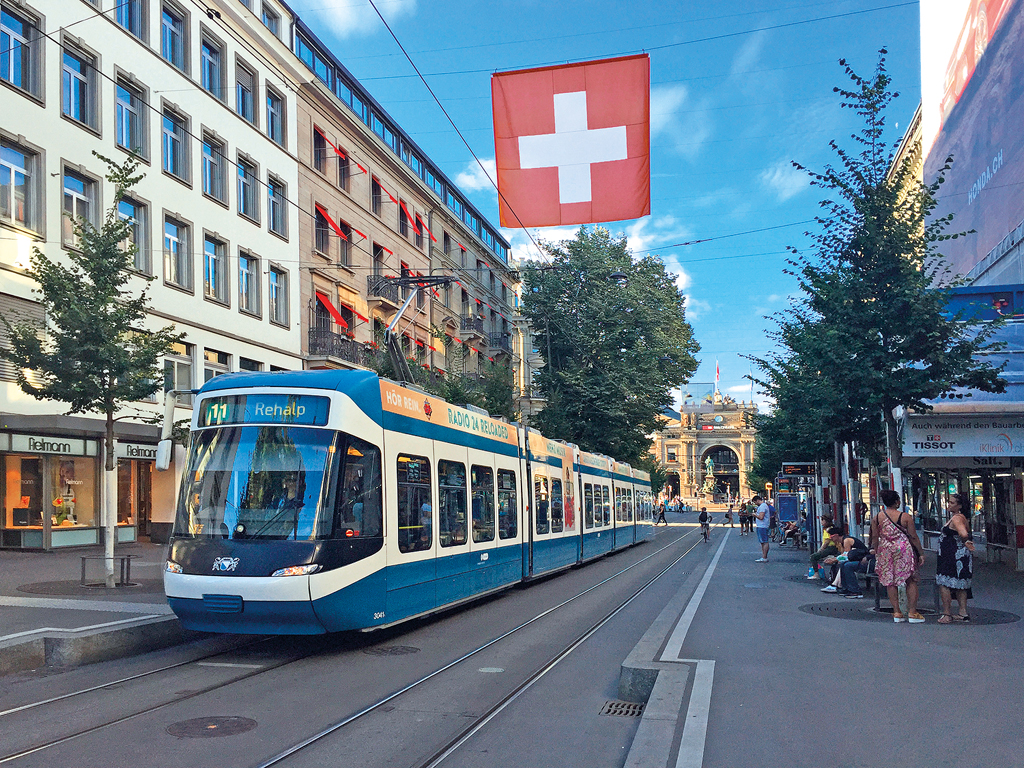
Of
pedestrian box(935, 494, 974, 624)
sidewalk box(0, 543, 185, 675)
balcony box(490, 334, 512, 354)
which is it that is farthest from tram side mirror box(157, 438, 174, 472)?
balcony box(490, 334, 512, 354)

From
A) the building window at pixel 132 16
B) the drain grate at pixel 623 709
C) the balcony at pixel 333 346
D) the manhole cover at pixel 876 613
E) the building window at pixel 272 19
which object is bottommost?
the manhole cover at pixel 876 613

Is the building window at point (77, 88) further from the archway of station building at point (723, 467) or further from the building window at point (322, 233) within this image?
the archway of station building at point (723, 467)

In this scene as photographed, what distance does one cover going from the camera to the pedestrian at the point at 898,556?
11.4 m

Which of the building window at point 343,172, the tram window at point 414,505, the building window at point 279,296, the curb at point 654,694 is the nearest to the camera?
the curb at point 654,694

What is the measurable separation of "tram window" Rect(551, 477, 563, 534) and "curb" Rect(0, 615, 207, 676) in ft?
33.8

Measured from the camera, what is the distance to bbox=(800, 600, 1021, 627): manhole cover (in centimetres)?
1161

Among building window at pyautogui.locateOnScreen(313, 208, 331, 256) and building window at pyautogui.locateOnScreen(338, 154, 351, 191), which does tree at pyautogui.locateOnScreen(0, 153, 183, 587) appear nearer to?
building window at pyautogui.locateOnScreen(313, 208, 331, 256)

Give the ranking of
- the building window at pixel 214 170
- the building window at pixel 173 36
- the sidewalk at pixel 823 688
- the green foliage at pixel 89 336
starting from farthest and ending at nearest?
the building window at pixel 214 170 < the building window at pixel 173 36 < the green foliage at pixel 89 336 < the sidewalk at pixel 823 688

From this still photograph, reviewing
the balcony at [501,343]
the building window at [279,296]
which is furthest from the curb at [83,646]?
the balcony at [501,343]

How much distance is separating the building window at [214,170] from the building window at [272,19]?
5.29 metres

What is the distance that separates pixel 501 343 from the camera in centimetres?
5903

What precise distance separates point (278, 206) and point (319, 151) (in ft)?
13.1

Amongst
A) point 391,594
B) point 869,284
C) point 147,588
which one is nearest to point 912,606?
point 869,284

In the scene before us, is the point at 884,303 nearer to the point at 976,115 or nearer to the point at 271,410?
the point at 271,410
